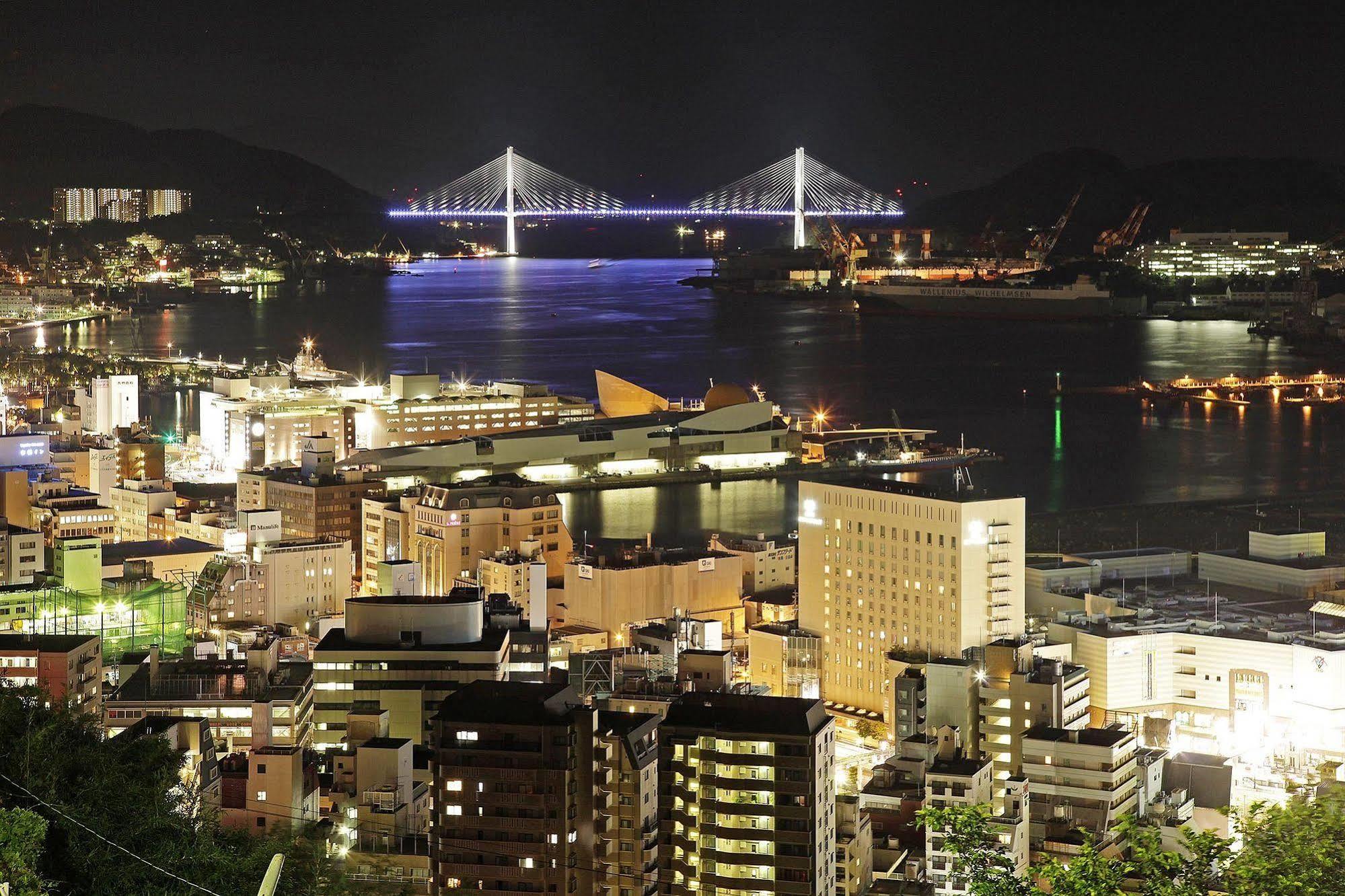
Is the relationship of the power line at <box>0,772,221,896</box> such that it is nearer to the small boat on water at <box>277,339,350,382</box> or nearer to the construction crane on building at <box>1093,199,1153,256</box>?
the small boat on water at <box>277,339,350,382</box>

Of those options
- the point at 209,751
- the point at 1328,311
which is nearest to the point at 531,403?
the point at 209,751

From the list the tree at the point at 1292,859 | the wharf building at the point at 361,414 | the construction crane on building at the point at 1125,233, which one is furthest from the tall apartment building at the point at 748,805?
the construction crane on building at the point at 1125,233

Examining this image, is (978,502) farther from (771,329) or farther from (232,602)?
(771,329)

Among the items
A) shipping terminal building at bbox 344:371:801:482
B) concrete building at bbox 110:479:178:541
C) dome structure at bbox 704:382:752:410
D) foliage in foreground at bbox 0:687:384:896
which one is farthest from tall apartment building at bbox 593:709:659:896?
dome structure at bbox 704:382:752:410

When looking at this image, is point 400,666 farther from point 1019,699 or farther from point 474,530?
point 474,530

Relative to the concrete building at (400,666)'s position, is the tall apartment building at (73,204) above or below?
above

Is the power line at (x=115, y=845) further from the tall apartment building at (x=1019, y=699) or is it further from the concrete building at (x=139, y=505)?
the concrete building at (x=139, y=505)

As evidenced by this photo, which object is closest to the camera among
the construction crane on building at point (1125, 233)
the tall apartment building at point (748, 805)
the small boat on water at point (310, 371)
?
the tall apartment building at point (748, 805)
